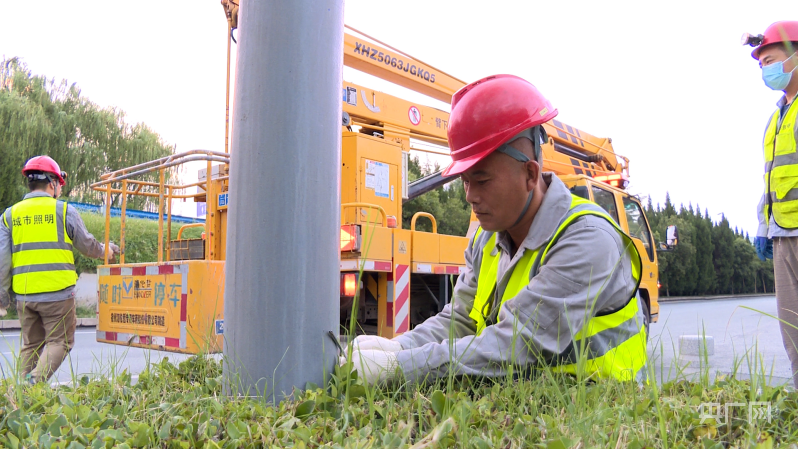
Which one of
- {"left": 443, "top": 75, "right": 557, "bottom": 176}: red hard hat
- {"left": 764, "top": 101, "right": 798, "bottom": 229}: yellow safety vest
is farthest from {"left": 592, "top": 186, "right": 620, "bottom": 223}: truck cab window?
{"left": 443, "top": 75, "right": 557, "bottom": 176}: red hard hat

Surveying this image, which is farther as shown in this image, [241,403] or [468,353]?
[468,353]

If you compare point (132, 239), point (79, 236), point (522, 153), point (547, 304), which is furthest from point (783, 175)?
point (132, 239)

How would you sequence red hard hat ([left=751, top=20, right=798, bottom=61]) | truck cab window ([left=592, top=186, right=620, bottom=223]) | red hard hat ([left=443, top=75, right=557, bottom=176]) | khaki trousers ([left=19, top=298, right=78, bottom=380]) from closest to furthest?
red hard hat ([left=443, top=75, right=557, bottom=176]) < red hard hat ([left=751, top=20, right=798, bottom=61]) < khaki trousers ([left=19, top=298, right=78, bottom=380]) < truck cab window ([left=592, top=186, right=620, bottom=223])

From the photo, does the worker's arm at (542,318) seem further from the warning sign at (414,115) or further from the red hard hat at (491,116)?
the warning sign at (414,115)

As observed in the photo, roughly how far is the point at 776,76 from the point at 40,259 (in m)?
5.31

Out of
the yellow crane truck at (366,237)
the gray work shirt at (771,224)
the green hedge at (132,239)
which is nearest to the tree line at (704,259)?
the green hedge at (132,239)

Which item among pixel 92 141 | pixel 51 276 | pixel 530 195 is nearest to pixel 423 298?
pixel 51 276

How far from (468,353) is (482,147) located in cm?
73

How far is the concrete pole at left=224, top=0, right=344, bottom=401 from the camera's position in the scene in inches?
64.8

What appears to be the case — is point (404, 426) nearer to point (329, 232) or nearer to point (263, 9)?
point (329, 232)

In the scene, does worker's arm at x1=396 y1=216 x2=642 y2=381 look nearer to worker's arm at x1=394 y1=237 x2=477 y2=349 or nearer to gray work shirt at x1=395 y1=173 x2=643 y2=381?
gray work shirt at x1=395 y1=173 x2=643 y2=381

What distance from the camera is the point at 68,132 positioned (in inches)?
888

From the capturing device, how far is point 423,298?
22.4 ft

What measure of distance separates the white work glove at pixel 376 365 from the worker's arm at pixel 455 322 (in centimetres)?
36
